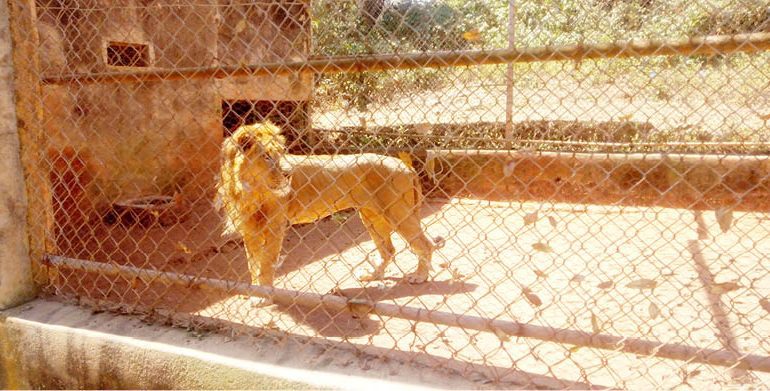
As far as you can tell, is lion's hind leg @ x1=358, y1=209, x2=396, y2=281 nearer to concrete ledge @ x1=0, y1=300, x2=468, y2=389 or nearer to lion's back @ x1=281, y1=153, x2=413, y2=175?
lion's back @ x1=281, y1=153, x2=413, y2=175

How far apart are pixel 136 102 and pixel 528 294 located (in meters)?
6.42

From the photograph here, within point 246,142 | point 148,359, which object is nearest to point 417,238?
point 246,142

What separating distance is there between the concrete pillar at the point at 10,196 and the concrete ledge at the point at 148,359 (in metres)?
0.12

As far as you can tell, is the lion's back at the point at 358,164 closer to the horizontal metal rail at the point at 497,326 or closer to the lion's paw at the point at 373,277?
the lion's paw at the point at 373,277

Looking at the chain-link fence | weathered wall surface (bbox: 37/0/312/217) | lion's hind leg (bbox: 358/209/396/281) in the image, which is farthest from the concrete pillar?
lion's hind leg (bbox: 358/209/396/281)

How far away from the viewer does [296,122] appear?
9.70 m

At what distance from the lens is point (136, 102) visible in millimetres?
7000

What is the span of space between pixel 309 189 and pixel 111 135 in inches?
127

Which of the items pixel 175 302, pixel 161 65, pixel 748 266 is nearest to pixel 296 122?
pixel 161 65

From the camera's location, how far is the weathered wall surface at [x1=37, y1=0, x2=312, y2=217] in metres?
5.95

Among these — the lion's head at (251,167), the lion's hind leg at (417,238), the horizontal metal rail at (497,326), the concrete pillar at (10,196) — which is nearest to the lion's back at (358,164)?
the lion's hind leg at (417,238)

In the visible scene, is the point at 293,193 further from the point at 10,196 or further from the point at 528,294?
the point at 528,294

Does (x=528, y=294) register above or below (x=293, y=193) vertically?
above

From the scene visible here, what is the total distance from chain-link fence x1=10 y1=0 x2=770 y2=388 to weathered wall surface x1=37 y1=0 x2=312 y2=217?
0.10 feet
